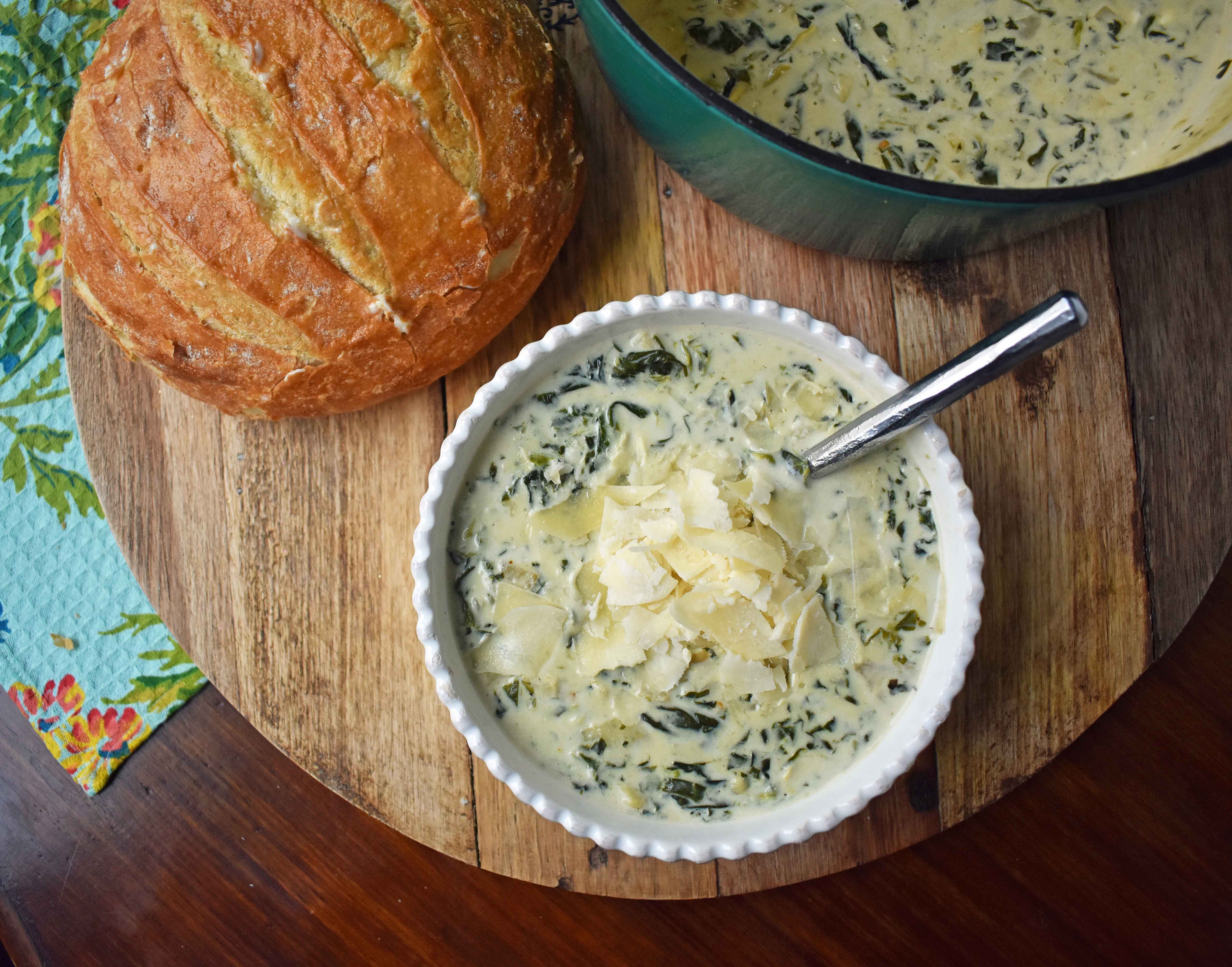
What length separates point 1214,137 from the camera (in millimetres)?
1333

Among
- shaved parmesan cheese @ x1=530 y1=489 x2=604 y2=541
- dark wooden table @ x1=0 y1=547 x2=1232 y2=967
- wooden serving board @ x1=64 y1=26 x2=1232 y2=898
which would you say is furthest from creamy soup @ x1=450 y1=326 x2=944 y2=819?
dark wooden table @ x1=0 y1=547 x2=1232 y2=967

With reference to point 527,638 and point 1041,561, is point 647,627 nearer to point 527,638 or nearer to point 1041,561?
point 527,638

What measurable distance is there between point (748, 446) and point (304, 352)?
67 centimetres

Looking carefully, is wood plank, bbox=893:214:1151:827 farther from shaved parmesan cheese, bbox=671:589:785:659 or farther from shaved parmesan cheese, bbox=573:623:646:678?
shaved parmesan cheese, bbox=573:623:646:678

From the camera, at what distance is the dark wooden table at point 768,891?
1.73 m

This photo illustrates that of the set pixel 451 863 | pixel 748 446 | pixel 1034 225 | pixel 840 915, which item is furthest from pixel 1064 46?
pixel 451 863

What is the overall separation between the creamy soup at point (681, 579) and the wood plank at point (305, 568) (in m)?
0.20

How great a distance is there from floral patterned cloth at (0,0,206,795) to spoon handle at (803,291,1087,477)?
4.23 feet

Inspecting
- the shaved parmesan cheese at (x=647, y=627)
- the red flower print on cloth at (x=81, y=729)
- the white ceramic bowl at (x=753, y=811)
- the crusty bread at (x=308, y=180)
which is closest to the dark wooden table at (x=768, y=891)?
the red flower print on cloth at (x=81, y=729)

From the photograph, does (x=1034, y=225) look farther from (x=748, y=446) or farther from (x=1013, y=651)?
(x=1013, y=651)

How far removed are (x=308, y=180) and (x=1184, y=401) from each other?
1422mm

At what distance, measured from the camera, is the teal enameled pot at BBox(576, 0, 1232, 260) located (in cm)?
102

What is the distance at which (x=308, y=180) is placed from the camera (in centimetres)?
133

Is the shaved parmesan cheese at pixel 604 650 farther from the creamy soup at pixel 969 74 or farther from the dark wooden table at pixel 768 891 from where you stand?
the creamy soup at pixel 969 74
